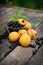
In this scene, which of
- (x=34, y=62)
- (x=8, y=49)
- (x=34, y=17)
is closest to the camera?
(x=34, y=62)

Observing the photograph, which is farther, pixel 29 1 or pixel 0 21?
pixel 29 1

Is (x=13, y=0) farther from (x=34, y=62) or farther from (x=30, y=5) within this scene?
(x=34, y=62)

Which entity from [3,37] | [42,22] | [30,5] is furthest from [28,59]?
[30,5]

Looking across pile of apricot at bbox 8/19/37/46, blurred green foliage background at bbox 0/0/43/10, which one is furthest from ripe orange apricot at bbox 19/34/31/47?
blurred green foliage background at bbox 0/0/43/10

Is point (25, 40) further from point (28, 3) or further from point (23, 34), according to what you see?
point (28, 3)

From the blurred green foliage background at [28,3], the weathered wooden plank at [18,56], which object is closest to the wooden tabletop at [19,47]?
the weathered wooden plank at [18,56]

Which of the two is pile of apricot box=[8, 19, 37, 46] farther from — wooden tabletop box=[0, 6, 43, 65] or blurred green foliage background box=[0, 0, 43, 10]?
blurred green foliage background box=[0, 0, 43, 10]

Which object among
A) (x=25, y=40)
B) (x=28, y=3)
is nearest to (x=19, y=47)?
(x=25, y=40)

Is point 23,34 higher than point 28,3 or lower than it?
higher
